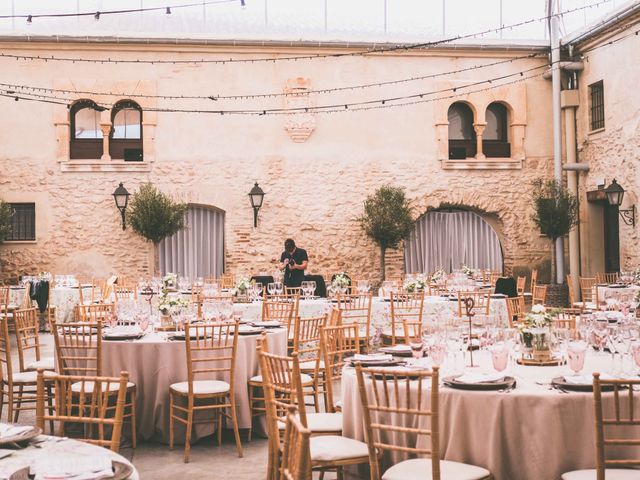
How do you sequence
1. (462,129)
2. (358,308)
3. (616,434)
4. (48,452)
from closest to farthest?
1. (48,452)
2. (616,434)
3. (358,308)
4. (462,129)

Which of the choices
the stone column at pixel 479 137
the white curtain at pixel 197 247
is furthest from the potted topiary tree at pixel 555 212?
the white curtain at pixel 197 247

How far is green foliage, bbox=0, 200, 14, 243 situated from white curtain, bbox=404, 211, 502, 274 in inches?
291

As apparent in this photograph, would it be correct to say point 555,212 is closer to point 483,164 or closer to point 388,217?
point 483,164

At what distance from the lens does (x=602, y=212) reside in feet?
52.0

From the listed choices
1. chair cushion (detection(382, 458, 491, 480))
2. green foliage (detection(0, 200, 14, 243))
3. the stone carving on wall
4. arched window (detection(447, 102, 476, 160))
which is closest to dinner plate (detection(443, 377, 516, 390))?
chair cushion (detection(382, 458, 491, 480))

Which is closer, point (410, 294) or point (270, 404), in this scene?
point (270, 404)

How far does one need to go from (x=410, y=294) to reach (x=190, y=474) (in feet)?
16.2

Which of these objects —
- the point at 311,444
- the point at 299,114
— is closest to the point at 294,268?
the point at 299,114

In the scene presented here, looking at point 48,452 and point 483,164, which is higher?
point 483,164

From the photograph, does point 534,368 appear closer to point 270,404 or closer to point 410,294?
point 270,404

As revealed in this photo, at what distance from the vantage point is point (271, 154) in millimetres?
15688

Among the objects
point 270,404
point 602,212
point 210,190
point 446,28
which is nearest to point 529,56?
point 446,28

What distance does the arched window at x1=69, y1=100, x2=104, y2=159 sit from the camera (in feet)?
51.5

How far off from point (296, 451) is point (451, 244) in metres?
14.6
